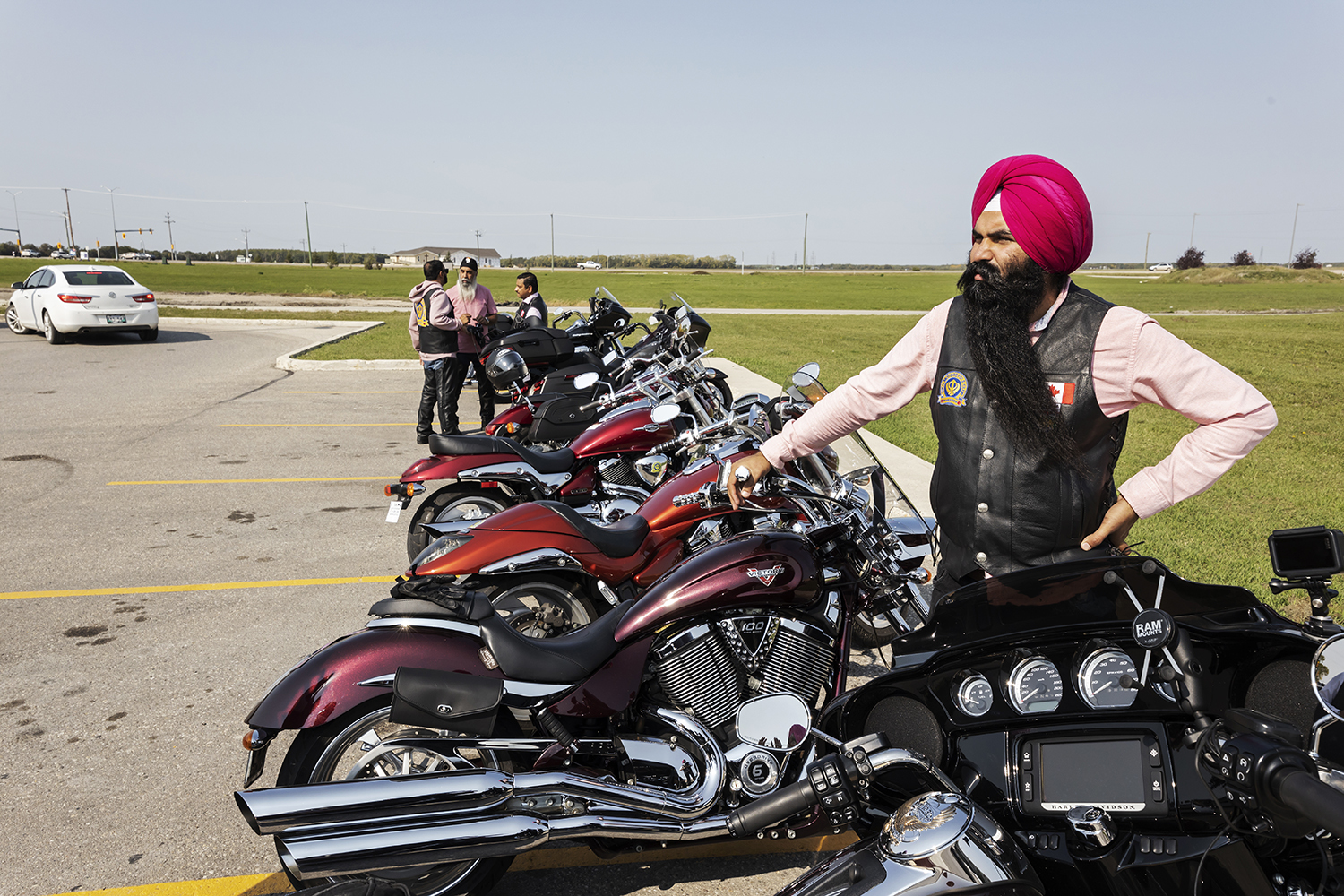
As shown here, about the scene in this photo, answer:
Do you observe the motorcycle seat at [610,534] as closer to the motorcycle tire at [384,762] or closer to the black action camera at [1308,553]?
the motorcycle tire at [384,762]

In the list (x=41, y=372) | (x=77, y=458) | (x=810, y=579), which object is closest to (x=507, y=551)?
(x=810, y=579)

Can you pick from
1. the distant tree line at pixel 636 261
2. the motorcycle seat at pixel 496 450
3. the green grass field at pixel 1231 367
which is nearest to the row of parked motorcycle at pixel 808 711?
the motorcycle seat at pixel 496 450

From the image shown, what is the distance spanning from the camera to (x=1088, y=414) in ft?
7.72

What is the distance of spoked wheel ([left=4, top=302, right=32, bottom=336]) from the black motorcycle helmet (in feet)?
61.1

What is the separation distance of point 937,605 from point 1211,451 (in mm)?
856

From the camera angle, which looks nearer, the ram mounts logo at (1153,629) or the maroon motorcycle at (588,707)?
the ram mounts logo at (1153,629)

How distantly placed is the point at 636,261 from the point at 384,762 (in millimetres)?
131414

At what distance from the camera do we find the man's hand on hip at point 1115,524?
2.30 meters

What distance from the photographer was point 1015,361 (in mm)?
2342

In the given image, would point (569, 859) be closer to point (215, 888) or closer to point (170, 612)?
point (215, 888)

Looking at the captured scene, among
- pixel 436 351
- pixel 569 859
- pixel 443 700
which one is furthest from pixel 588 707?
pixel 436 351

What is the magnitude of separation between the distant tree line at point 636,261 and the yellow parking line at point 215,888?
403 ft

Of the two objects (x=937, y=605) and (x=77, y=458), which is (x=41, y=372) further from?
(x=937, y=605)

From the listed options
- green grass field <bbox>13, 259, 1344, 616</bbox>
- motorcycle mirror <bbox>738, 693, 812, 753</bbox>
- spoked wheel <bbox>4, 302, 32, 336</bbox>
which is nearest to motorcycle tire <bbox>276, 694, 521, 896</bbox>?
motorcycle mirror <bbox>738, 693, 812, 753</bbox>
